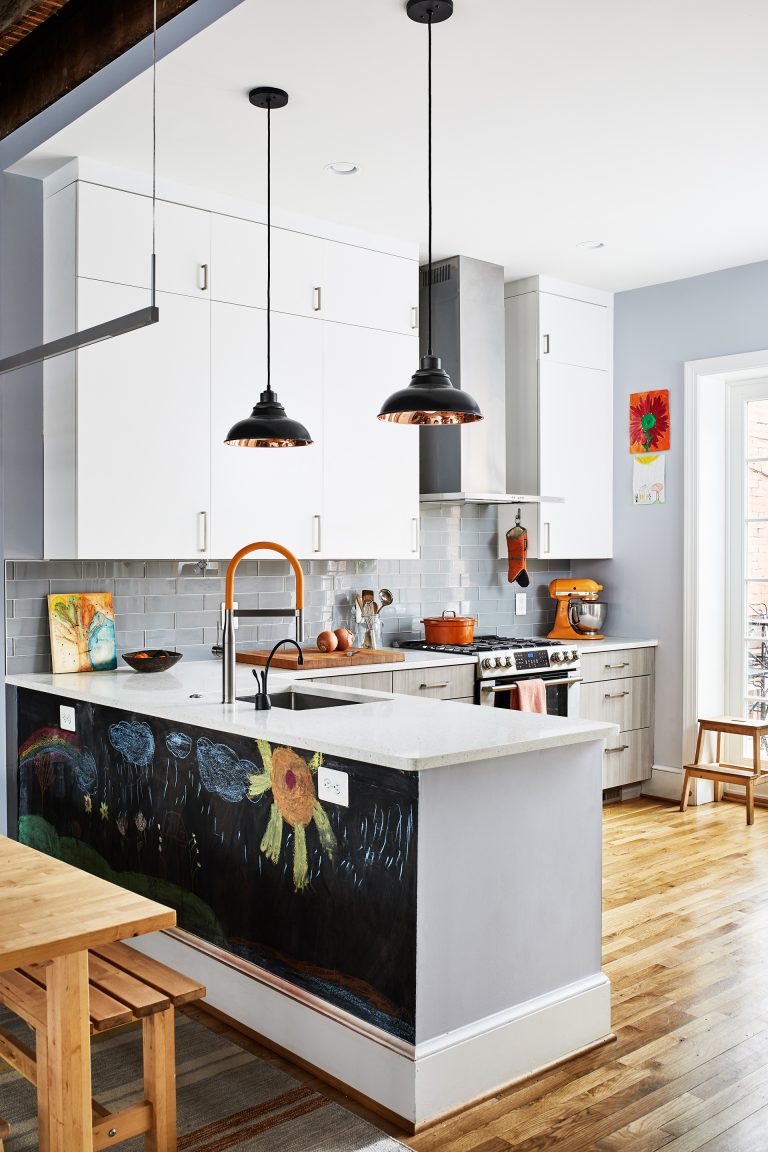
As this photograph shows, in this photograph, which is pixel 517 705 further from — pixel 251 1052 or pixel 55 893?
pixel 55 893

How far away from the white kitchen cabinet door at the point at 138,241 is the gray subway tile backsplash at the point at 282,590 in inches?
46.0

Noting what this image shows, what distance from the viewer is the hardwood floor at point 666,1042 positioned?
2467mm

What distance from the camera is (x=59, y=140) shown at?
3754 mm

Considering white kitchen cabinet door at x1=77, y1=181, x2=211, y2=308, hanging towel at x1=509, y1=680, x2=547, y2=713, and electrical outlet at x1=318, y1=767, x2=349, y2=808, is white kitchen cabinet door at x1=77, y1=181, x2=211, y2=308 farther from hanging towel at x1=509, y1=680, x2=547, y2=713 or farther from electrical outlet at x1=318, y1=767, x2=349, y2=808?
hanging towel at x1=509, y1=680, x2=547, y2=713

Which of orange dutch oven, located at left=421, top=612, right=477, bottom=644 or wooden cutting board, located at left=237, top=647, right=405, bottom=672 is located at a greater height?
orange dutch oven, located at left=421, top=612, right=477, bottom=644

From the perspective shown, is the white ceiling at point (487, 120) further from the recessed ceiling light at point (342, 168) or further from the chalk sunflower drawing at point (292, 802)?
the chalk sunflower drawing at point (292, 802)

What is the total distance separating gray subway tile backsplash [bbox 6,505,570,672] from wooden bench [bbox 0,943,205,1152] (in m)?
1.90

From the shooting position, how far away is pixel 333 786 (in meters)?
2.71

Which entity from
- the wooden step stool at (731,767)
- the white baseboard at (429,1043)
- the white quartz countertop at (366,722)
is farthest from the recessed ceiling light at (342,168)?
the wooden step stool at (731,767)

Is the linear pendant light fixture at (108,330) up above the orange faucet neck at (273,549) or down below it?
above

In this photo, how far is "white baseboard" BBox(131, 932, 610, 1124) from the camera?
2.52 meters

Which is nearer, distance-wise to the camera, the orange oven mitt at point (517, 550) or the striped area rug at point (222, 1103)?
the striped area rug at point (222, 1103)

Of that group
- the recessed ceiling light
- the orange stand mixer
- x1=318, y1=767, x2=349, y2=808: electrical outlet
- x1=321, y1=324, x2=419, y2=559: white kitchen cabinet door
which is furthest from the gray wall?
x1=318, y1=767, x2=349, y2=808: electrical outlet

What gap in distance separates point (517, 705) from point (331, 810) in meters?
2.38
